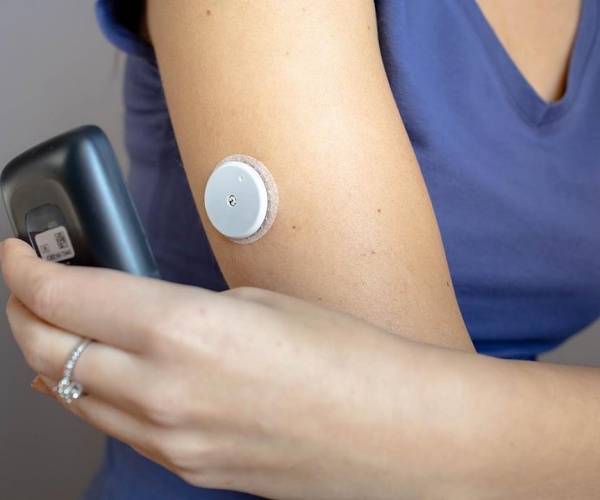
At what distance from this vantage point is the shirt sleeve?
491mm

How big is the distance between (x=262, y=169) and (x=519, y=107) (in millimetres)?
263

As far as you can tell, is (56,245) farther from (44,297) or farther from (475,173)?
(475,173)

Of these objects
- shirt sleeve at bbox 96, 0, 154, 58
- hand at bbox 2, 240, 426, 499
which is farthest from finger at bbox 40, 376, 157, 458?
shirt sleeve at bbox 96, 0, 154, 58

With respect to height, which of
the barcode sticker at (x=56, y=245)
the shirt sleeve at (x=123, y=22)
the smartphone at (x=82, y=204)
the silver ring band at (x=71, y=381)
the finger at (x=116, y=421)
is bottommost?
the finger at (x=116, y=421)

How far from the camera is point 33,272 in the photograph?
1.29 feet

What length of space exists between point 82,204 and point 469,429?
0.28 m

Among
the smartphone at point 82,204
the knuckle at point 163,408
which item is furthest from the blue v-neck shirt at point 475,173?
the knuckle at point 163,408

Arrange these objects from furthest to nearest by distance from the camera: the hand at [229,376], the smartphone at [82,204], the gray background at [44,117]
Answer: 1. the gray background at [44,117]
2. the smartphone at [82,204]
3. the hand at [229,376]

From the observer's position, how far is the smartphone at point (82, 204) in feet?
1.45

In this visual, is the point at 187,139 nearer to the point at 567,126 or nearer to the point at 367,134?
the point at 367,134

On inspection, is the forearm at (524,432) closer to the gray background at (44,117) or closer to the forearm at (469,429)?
the forearm at (469,429)

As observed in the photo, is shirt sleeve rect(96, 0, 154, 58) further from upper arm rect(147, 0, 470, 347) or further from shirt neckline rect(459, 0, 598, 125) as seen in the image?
shirt neckline rect(459, 0, 598, 125)

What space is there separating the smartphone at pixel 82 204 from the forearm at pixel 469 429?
0.19 metres

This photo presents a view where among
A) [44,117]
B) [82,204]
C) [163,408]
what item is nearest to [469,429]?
[163,408]
